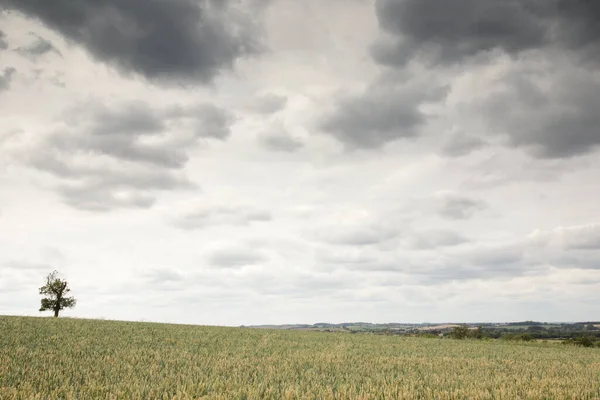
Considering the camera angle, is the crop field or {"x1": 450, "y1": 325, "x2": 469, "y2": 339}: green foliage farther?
{"x1": 450, "y1": 325, "x2": 469, "y2": 339}: green foliage

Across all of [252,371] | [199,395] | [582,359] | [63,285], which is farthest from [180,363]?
[63,285]

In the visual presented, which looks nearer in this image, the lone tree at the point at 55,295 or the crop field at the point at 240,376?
the crop field at the point at 240,376

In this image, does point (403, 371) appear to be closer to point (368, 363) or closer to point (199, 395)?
point (368, 363)

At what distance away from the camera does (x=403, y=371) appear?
19.4 meters

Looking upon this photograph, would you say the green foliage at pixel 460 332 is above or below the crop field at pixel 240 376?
below

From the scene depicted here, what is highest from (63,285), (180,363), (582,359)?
(63,285)

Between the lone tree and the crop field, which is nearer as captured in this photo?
the crop field

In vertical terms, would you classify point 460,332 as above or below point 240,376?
below

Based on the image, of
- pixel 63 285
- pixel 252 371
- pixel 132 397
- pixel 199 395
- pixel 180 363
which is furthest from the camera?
pixel 63 285

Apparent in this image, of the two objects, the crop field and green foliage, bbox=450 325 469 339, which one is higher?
the crop field

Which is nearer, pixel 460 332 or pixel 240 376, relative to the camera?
pixel 240 376

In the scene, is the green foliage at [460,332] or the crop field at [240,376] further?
the green foliage at [460,332]

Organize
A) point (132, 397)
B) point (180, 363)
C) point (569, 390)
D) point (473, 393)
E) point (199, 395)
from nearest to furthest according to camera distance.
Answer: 1. point (132, 397)
2. point (199, 395)
3. point (473, 393)
4. point (569, 390)
5. point (180, 363)

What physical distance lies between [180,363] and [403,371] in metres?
10.9
